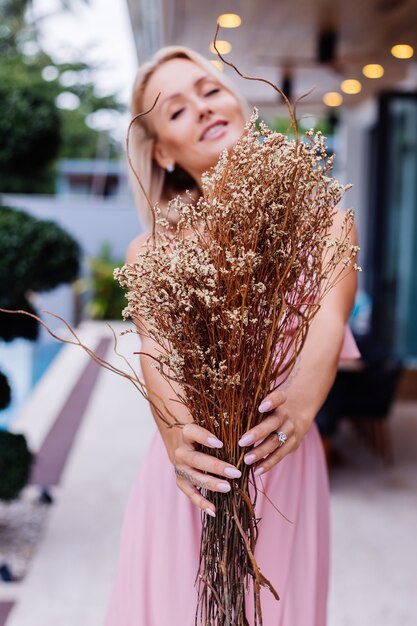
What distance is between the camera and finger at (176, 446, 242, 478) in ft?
3.46

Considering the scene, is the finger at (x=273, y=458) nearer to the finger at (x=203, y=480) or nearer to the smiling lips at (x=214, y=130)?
the finger at (x=203, y=480)

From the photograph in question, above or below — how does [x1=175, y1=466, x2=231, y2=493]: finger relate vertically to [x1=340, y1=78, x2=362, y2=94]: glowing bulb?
below

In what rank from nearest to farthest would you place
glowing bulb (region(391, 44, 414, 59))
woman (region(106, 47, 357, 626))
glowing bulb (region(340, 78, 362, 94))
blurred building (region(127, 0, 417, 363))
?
woman (region(106, 47, 357, 626))
blurred building (region(127, 0, 417, 363))
glowing bulb (region(391, 44, 414, 59))
glowing bulb (region(340, 78, 362, 94))

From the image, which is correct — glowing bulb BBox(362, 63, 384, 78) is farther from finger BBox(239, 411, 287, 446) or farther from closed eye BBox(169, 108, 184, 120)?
finger BBox(239, 411, 287, 446)

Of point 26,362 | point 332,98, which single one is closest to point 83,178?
point 26,362

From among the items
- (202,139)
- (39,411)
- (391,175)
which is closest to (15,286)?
(202,139)

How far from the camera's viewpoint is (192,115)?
1516 millimetres

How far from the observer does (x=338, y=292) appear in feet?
4.58

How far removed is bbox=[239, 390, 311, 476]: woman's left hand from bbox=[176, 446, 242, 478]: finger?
2 centimetres

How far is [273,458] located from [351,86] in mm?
6778

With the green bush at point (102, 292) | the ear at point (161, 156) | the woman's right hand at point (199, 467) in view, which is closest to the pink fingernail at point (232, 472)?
the woman's right hand at point (199, 467)

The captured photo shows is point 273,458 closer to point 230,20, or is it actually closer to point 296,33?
point 230,20

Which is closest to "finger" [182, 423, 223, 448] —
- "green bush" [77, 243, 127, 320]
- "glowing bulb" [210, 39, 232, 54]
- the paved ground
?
the paved ground

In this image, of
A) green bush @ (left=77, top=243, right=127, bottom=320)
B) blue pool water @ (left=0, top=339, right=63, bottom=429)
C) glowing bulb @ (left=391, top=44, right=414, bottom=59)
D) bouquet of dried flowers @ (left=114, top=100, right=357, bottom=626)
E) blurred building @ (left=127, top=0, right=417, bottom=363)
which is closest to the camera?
bouquet of dried flowers @ (left=114, top=100, right=357, bottom=626)
